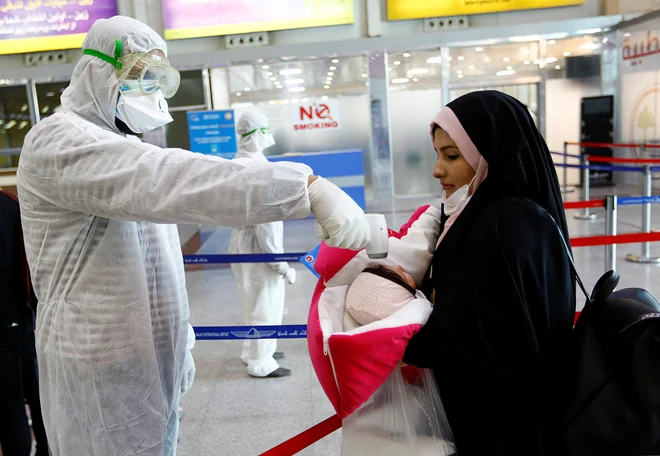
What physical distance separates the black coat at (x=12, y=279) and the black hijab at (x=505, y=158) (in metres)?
2.08

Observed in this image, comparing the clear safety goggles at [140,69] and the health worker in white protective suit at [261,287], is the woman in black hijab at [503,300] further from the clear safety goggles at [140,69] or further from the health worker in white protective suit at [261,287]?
the health worker in white protective suit at [261,287]

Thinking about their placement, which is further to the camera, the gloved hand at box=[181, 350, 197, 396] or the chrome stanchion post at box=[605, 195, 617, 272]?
the chrome stanchion post at box=[605, 195, 617, 272]

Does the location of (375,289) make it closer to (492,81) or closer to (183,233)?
(183,233)

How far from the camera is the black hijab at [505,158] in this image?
55.0 inches

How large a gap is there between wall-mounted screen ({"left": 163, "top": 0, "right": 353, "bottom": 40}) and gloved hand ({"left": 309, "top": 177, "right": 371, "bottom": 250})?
407 inches

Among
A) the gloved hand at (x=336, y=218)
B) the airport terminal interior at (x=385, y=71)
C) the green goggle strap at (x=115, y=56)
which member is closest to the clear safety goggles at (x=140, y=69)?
the green goggle strap at (x=115, y=56)

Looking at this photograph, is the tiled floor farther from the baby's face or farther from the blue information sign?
the blue information sign

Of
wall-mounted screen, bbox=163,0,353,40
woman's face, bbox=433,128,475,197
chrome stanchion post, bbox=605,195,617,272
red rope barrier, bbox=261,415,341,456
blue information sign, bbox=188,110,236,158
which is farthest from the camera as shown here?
wall-mounted screen, bbox=163,0,353,40

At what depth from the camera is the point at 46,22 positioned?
36.4 ft

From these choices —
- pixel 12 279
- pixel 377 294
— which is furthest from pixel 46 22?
pixel 377 294

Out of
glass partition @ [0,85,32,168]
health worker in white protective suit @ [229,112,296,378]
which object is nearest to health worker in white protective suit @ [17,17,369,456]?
health worker in white protective suit @ [229,112,296,378]

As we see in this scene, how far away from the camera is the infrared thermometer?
1.34m

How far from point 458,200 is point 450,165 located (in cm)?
11

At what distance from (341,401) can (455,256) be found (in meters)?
0.48
